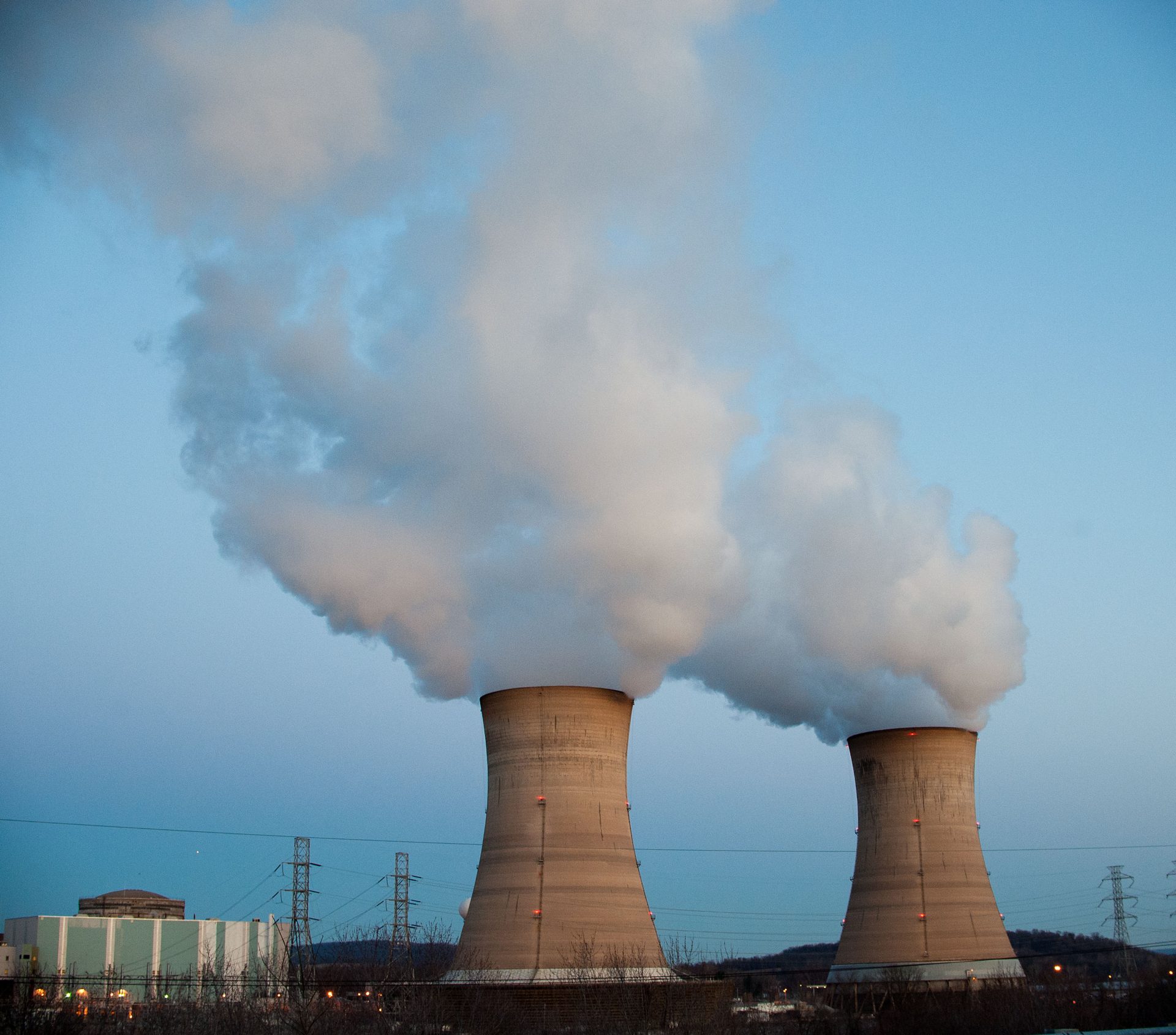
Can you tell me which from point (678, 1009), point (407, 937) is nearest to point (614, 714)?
point (678, 1009)

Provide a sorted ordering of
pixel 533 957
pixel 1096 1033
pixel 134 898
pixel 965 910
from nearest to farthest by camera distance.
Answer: pixel 1096 1033 → pixel 533 957 → pixel 965 910 → pixel 134 898

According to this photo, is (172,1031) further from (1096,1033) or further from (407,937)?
(1096,1033)

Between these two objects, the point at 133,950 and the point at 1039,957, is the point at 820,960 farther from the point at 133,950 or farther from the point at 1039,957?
the point at 133,950

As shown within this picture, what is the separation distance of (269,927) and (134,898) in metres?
9.85

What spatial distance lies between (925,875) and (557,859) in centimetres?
690

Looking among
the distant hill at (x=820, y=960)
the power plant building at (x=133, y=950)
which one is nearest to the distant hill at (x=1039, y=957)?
the distant hill at (x=820, y=960)

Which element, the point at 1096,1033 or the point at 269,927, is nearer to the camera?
the point at 1096,1033

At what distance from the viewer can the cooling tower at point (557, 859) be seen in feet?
53.5

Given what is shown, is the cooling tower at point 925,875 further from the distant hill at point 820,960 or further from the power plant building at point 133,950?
the power plant building at point 133,950

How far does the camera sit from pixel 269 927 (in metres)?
41.8

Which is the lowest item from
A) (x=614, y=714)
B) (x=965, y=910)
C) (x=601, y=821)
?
(x=965, y=910)

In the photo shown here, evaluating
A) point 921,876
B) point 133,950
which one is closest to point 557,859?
point 921,876

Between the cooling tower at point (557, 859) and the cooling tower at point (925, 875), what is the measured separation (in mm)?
4905

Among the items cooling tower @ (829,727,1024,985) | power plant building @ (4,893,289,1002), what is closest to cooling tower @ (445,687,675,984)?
cooling tower @ (829,727,1024,985)
